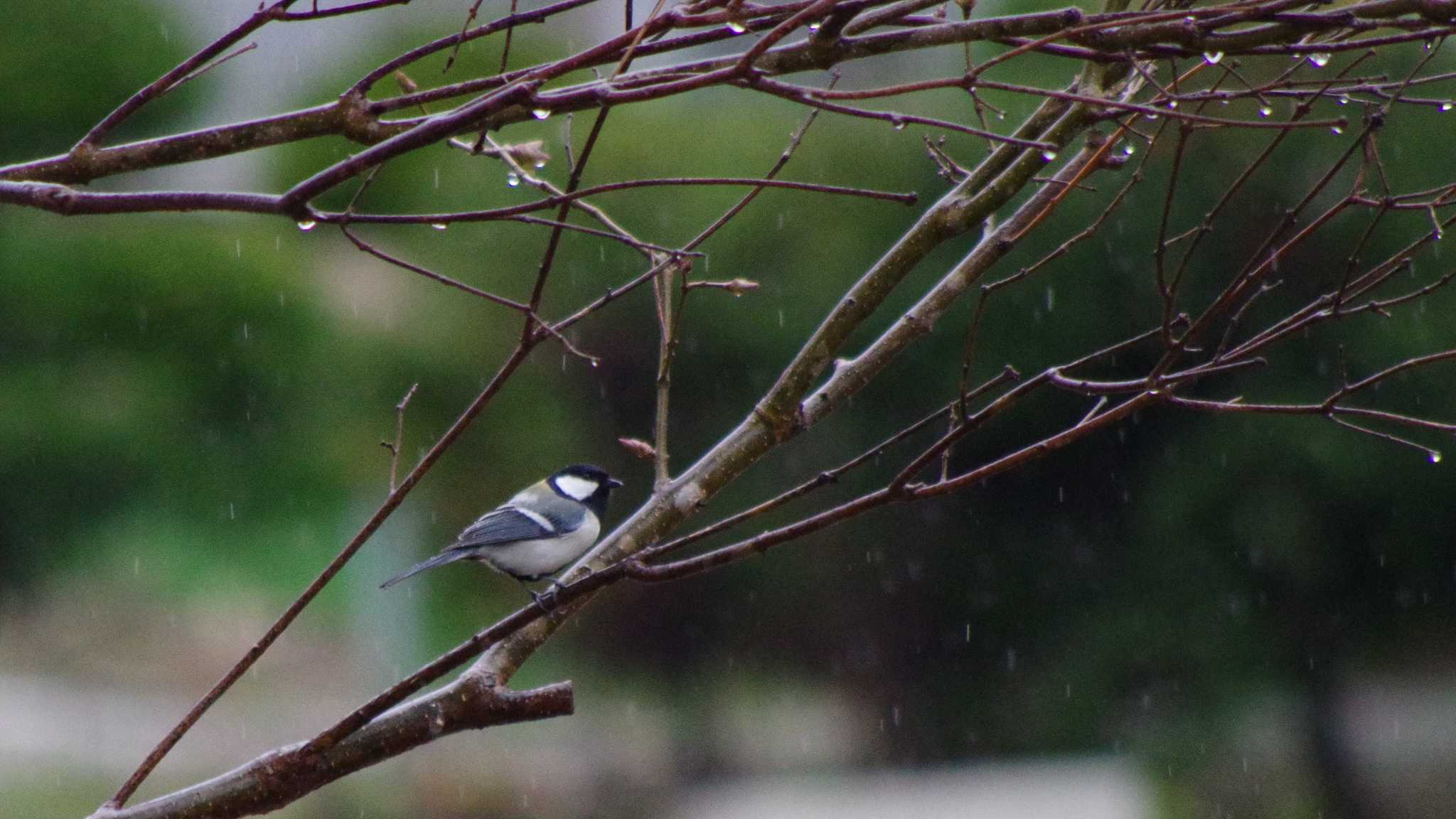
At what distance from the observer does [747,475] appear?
4.16 metres

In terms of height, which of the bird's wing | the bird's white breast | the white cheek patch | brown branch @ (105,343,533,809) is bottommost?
brown branch @ (105,343,533,809)

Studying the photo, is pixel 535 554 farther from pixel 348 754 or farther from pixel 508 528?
pixel 348 754

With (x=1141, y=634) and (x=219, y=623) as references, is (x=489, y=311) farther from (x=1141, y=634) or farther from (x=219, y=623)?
(x=219, y=623)

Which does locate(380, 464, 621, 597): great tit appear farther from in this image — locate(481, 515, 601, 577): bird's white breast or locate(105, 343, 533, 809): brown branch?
locate(105, 343, 533, 809): brown branch

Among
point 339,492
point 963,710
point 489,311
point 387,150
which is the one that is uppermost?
point 489,311

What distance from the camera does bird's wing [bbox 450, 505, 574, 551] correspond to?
270 centimetres

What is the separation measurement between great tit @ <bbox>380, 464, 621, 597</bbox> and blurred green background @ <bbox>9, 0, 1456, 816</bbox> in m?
1.33

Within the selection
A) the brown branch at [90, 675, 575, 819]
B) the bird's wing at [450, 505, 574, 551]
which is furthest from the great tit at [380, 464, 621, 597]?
the brown branch at [90, 675, 575, 819]

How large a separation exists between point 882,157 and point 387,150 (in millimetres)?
3530

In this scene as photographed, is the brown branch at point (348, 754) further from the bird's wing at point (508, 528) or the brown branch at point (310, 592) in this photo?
the bird's wing at point (508, 528)

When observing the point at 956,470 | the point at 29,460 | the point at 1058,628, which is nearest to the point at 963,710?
the point at 1058,628

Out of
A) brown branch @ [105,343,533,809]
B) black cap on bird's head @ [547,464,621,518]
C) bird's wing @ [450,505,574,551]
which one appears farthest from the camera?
black cap on bird's head @ [547,464,621,518]

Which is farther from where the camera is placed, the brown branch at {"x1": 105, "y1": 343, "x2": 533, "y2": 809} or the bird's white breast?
the bird's white breast

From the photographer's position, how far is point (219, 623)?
6816mm
